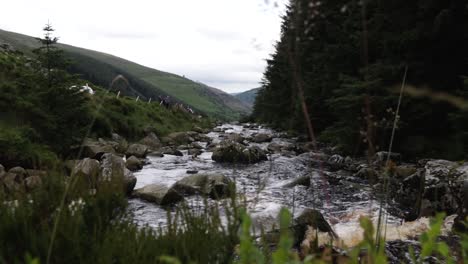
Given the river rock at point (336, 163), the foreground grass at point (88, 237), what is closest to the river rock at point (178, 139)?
the river rock at point (336, 163)

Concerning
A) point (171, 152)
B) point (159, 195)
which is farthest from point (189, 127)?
point (159, 195)

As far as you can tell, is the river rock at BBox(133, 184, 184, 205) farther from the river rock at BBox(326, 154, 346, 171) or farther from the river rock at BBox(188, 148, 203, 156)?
the river rock at BBox(188, 148, 203, 156)

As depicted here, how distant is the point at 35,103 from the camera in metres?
11.6

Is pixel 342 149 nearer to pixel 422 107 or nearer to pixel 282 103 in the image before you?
pixel 422 107

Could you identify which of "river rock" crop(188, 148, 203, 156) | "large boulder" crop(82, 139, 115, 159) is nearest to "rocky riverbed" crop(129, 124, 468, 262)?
"river rock" crop(188, 148, 203, 156)

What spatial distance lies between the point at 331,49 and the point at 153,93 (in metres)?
165

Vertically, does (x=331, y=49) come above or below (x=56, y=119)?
above

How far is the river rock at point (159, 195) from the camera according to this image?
8500mm

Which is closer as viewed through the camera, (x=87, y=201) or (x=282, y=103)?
(x=87, y=201)

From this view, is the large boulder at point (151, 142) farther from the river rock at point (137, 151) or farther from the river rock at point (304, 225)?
the river rock at point (304, 225)

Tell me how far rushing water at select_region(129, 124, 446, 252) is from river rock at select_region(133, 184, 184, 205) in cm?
18

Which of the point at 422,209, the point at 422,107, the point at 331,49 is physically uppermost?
the point at 331,49

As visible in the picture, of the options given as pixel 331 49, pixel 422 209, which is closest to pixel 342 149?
pixel 331 49

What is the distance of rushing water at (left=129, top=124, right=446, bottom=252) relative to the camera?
6219 millimetres
